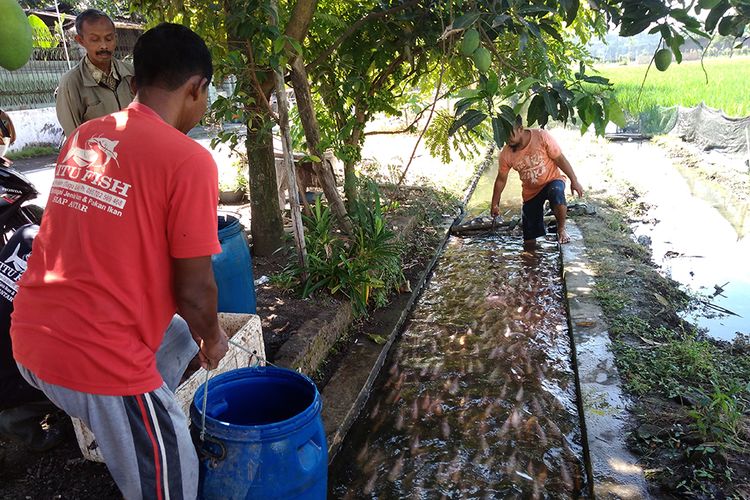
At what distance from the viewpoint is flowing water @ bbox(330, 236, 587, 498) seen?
2.57m

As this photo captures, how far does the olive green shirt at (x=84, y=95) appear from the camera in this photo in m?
3.22

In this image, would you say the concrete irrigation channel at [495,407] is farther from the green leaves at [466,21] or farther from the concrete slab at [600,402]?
the green leaves at [466,21]

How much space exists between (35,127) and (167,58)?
14272mm

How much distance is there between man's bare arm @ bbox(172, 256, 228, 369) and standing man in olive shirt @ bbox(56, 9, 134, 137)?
6.79 feet

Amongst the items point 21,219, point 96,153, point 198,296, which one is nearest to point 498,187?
point 21,219

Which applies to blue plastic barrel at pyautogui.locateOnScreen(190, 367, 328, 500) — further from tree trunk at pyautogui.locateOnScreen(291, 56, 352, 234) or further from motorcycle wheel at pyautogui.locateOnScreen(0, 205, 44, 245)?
tree trunk at pyautogui.locateOnScreen(291, 56, 352, 234)

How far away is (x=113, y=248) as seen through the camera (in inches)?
55.6

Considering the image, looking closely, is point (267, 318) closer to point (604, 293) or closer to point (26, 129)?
point (604, 293)

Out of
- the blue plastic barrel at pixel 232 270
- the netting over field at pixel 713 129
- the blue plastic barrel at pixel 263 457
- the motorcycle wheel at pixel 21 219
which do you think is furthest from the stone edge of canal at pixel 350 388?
the netting over field at pixel 713 129

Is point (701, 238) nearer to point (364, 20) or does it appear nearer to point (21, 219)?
point (364, 20)

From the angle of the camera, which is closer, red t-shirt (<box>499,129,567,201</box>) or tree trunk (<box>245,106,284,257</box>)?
tree trunk (<box>245,106,284,257</box>)

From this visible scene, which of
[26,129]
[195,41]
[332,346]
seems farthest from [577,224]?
[26,129]

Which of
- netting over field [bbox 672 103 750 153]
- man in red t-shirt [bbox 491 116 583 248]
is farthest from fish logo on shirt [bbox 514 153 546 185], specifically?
netting over field [bbox 672 103 750 153]

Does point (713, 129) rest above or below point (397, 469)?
above
